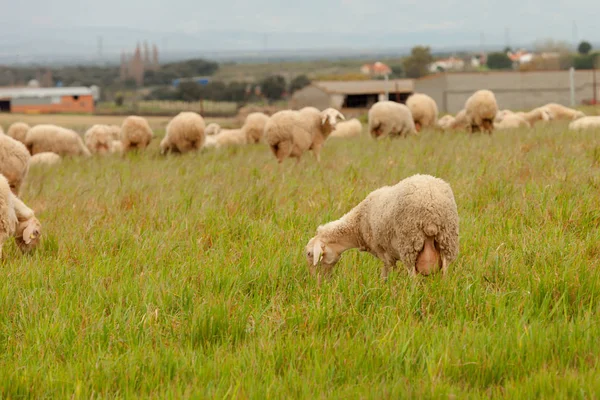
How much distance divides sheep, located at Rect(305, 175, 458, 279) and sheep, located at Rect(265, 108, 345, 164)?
19.0 feet

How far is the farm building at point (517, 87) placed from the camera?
42.9 m

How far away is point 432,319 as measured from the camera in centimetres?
365

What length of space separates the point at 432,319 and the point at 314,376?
85 centimetres

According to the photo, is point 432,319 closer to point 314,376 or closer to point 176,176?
point 314,376

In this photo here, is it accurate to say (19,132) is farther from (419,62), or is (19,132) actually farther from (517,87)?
(419,62)

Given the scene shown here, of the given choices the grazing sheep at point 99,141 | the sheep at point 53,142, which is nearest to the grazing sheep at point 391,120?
the sheep at point 53,142

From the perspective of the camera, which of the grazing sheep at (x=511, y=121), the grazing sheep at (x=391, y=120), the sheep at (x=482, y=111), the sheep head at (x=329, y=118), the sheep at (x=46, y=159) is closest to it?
the sheep head at (x=329, y=118)

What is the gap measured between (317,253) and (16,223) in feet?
8.01

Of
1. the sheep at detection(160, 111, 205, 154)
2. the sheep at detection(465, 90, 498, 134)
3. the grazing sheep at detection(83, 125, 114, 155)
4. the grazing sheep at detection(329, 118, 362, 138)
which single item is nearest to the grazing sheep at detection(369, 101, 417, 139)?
the sheep at detection(465, 90, 498, 134)

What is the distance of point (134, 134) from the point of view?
14781mm

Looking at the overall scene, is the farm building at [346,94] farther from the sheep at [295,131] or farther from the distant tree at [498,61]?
the distant tree at [498,61]

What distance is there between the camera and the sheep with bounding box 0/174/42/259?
536 cm

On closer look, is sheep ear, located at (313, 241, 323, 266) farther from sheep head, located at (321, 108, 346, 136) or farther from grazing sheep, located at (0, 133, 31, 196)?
sheep head, located at (321, 108, 346, 136)

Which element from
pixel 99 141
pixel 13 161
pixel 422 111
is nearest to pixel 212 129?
pixel 99 141
